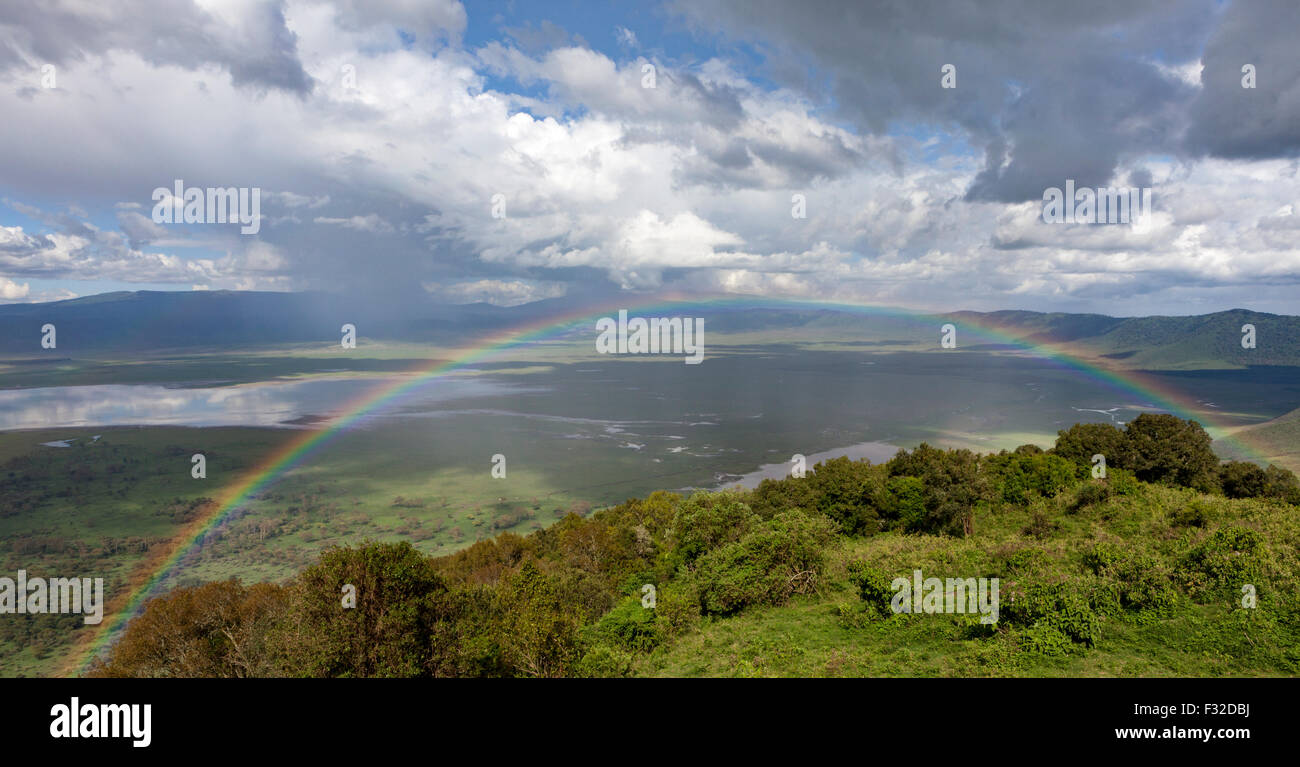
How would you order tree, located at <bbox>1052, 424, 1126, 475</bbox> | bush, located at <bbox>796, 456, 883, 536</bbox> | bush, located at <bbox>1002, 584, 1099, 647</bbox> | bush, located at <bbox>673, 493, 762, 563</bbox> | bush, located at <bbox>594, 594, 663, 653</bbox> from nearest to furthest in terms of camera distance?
1. bush, located at <bbox>1002, 584, 1099, 647</bbox>
2. bush, located at <bbox>594, 594, 663, 653</bbox>
3. bush, located at <bbox>673, 493, 762, 563</bbox>
4. bush, located at <bbox>796, 456, 883, 536</bbox>
5. tree, located at <bbox>1052, 424, 1126, 475</bbox>

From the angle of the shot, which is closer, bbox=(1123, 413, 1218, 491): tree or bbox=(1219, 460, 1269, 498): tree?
bbox=(1219, 460, 1269, 498): tree

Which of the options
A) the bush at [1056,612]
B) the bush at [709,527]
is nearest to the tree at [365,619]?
the bush at [709,527]

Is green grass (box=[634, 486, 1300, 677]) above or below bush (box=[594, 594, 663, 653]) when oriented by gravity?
above

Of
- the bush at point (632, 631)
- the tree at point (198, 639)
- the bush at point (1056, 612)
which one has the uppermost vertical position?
the bush at point (1056, 612)

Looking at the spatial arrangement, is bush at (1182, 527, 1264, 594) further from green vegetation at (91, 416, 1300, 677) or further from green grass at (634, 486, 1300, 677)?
green grass at (634, 486, 1300, 677)

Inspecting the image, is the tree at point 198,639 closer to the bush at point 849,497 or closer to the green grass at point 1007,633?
the green grass at point 1007,633

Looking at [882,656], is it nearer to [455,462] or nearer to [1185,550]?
[1185,550]

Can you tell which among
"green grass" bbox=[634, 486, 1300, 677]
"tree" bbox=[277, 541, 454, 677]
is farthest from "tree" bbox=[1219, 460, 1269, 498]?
"tree" bbox=[277, 541, 454, 677]
